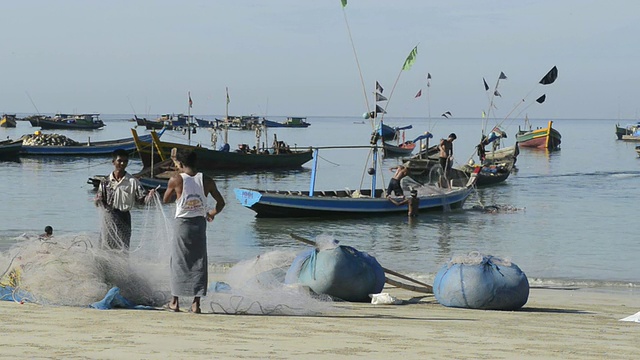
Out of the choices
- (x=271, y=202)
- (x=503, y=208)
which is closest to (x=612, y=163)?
(x=503, y=208)

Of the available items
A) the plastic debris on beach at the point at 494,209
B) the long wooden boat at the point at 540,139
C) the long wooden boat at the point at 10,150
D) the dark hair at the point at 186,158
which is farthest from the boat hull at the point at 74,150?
the dark hair at the point at 186,158

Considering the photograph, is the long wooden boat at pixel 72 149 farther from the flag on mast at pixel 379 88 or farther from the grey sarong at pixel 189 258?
the grey sarong at pixel 189 258

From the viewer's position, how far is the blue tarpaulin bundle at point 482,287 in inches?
357

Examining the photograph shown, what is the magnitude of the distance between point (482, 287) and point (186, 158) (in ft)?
10.9

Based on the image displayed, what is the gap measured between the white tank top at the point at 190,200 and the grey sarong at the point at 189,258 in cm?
5

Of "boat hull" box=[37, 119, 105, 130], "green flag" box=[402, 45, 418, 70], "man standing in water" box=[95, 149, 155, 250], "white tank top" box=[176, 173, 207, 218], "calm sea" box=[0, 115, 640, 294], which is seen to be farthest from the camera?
"boat hull" box=[37, 119, 105, 130]

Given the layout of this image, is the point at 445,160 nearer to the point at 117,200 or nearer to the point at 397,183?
the point at 397,183

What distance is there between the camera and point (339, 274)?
30.0 ft

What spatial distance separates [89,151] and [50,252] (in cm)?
4849

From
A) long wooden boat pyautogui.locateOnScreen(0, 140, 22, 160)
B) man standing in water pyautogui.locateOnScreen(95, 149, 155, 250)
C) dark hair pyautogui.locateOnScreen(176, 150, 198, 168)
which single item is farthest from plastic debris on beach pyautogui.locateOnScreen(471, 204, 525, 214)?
long wooden boat pyautogui.locateOnScreen(0, 140, 22, 160)

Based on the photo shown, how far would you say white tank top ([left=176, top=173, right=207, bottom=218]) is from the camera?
737 centimetres

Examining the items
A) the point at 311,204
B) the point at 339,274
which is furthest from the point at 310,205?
the point at 339,274

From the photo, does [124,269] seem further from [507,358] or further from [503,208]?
[503,208]

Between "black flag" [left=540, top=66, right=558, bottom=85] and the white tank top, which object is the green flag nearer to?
"black flag" [left=540, top=66, right=558, bottom=85]
